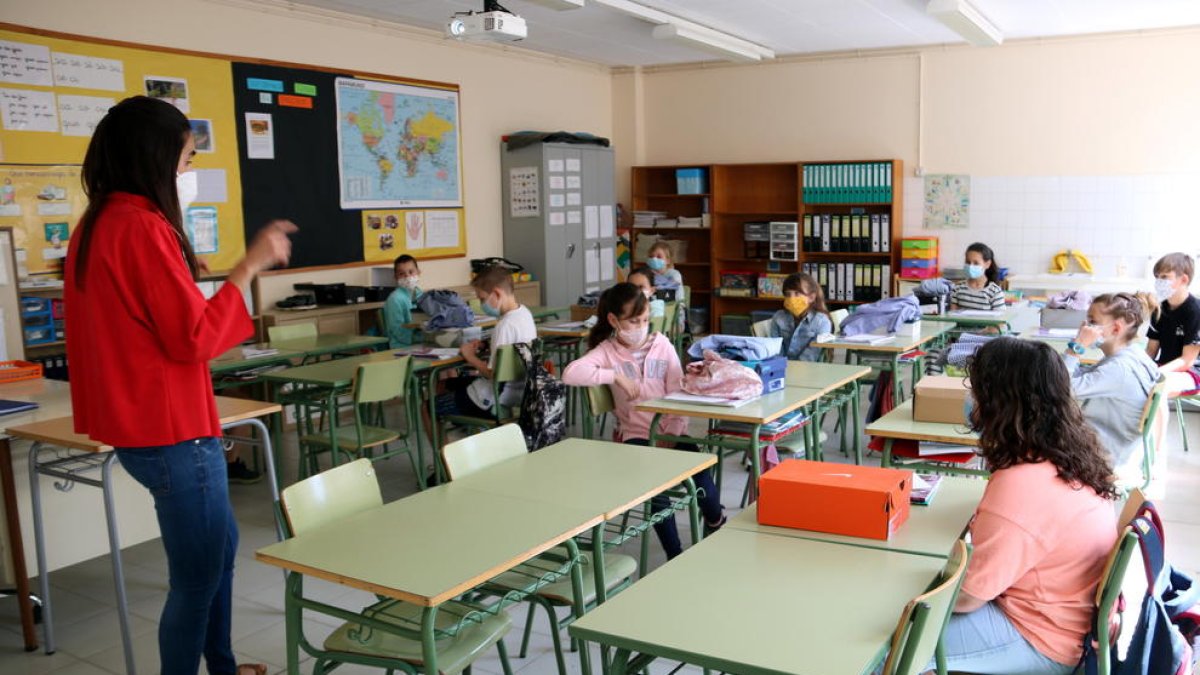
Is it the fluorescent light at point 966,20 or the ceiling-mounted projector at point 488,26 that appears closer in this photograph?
the ceiling-mounted projector at point 488,26

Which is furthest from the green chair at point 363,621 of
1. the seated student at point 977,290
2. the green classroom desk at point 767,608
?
the seated student at point 977,290

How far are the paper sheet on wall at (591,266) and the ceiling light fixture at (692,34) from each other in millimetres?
2203

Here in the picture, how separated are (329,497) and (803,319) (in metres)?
3.59

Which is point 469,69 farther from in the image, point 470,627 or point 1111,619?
point 1111,619

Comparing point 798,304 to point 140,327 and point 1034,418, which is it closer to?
point 1034,418

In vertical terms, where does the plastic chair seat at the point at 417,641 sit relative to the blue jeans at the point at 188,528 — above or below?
below

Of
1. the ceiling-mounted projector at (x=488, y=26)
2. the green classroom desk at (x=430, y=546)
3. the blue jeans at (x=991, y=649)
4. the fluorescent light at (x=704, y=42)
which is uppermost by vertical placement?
the fluorescent light at (x=704, y=42)

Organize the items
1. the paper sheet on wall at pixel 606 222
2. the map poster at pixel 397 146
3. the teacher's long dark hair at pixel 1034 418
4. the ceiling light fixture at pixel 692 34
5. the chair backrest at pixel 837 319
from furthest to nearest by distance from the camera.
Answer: the paper sheet on wall at pixel 606 222 → the map poster at pixel 397 146 → the ceiling light fixture at pixel 692 34 → the chair backrest at pixel 837 319 → the teacher's long dark hair at pixel 1034 418

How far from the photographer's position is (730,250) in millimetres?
10203

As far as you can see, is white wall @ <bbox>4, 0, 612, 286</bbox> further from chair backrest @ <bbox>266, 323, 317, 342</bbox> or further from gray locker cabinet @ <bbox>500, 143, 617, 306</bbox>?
chair backrest @ <bbox>266, 323, 317, 342</bbox>

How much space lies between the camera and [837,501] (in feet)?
7.62

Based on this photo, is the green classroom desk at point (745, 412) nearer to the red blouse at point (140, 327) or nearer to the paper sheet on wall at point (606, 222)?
the red blouse at point (140, 327)

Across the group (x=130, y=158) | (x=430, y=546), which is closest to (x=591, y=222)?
(x=130, y=158)

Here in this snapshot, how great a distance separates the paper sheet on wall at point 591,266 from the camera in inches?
369
